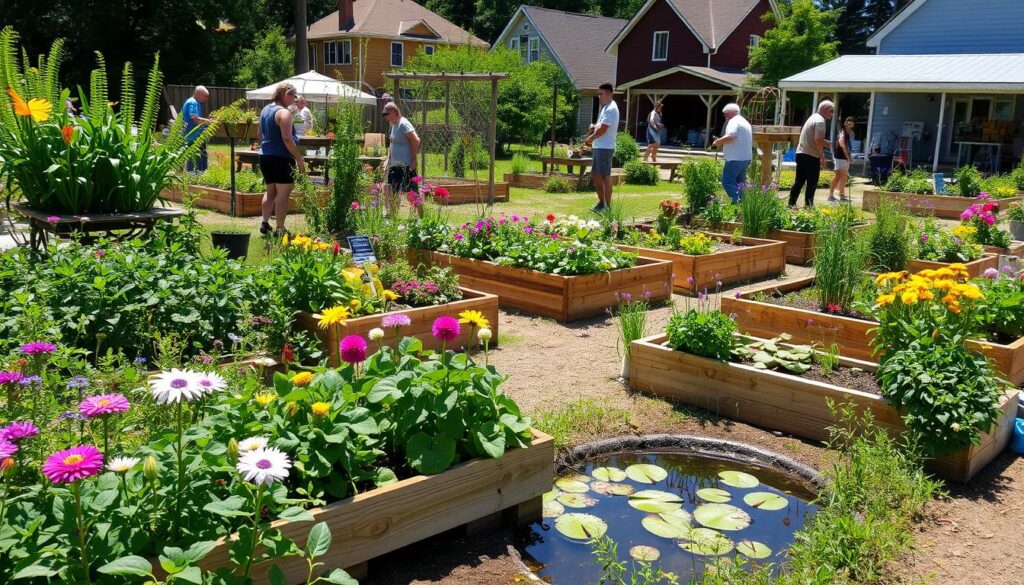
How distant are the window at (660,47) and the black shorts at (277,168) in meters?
31.5

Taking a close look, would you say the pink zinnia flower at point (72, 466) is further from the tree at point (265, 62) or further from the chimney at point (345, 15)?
the chimney at point (345, 15)

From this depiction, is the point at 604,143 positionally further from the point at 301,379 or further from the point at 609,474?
the point at 301,379

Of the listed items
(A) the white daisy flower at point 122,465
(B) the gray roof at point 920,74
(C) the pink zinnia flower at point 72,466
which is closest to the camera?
(C) the pink zinnia flower at point 72,466

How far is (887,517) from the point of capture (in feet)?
11.7

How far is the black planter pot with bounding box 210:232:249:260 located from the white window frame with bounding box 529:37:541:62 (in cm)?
3564

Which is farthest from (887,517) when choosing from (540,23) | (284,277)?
(540,23)

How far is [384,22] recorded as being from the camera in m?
41.8

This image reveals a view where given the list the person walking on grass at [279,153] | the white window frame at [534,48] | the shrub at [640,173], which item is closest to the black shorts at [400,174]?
the person walking on grass at [279,153]

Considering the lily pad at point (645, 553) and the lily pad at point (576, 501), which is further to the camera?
the lily pad at point (576, 501)

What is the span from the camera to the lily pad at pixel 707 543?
3.47m

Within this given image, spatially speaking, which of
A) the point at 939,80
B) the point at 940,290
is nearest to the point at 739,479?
the point at 940,290

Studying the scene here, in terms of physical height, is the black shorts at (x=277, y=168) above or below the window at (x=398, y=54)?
below

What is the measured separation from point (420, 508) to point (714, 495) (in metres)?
1.54

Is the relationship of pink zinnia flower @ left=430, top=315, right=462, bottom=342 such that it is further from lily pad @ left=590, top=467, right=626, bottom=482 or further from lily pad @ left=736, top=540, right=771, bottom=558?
lily pad @ left=736, top=540, right=771, bottom=558
